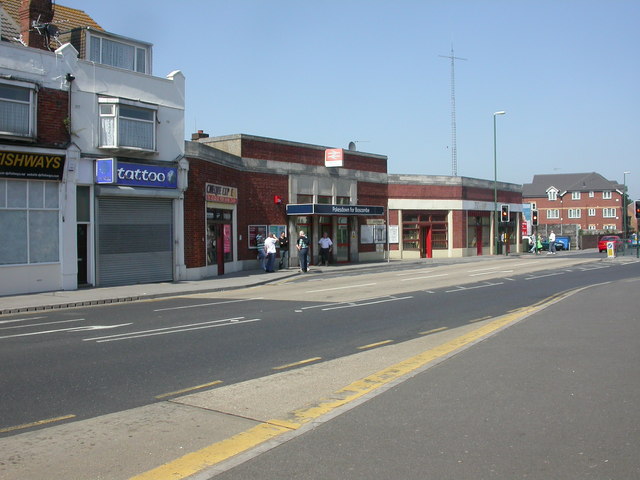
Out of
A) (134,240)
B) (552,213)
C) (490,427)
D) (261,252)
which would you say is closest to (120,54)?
(134,240)

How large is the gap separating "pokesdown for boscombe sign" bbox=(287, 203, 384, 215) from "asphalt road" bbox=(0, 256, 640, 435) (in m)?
10.6

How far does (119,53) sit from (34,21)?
2.88 m

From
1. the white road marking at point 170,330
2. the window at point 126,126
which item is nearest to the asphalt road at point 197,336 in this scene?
the white road marking at point 170,330

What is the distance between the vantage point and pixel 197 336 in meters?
11.0

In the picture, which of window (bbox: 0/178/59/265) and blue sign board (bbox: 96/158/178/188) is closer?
window (bbox: 0/178/59/265)

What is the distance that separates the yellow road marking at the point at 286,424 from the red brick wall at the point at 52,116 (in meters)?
15.1

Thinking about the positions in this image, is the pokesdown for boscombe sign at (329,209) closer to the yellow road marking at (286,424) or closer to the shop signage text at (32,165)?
the shop signage text at (32,165)

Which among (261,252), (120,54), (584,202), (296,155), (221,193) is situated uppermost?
(120,54)

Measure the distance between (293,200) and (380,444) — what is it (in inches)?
1073

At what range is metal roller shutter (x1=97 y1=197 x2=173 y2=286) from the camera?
21.2 m

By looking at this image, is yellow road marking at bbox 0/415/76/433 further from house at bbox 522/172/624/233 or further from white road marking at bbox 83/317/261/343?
house at bbox 522/172/624/233

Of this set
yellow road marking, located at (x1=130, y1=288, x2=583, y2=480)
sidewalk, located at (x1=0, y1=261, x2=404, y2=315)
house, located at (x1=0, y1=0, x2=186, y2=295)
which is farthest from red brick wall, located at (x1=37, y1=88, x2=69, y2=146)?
yellow road marking, located at (x1=130, y1=288, x2=583, y2=480)

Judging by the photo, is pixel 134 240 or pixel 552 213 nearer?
pixel 134 240

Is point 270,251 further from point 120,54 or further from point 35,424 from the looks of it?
point 35,424
